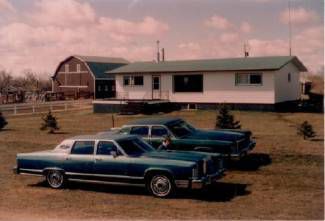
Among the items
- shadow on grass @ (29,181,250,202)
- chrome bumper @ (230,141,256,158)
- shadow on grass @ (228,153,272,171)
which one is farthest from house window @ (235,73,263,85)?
shadow on grass @ (29,181,250,202)

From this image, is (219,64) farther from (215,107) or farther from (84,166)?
(84,166)

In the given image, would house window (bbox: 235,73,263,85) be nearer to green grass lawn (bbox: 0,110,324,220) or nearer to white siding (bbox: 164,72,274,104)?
white siding (bbox: 164,72,274,104)

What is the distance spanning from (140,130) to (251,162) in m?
3.87

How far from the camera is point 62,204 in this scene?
35.0 ft

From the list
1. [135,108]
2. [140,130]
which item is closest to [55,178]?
[140,130]

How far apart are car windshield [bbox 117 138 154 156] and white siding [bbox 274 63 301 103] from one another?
73.8ft

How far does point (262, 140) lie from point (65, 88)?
1813 inches

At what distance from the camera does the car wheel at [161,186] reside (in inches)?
428

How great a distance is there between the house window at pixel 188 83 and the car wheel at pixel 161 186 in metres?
25.1

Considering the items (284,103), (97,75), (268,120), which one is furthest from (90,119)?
(97,75)

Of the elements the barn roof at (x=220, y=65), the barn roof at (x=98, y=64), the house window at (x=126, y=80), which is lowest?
the house window at (x=126, y=80)

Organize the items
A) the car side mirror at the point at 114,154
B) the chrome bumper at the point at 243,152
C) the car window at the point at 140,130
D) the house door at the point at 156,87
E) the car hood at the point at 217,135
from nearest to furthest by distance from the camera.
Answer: the car side mirror at the point at 114,154 < the chrome bumper at the point at 243,152 < the car hood at the point at 217,135 < the car window at the point at 140,130 < the house door at the point at 156,87

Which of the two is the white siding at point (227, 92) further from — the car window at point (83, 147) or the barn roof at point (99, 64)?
the barn roof at point (99, 64)

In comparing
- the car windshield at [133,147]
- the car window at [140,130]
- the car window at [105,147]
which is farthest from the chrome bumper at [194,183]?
the car window at [140,130]
